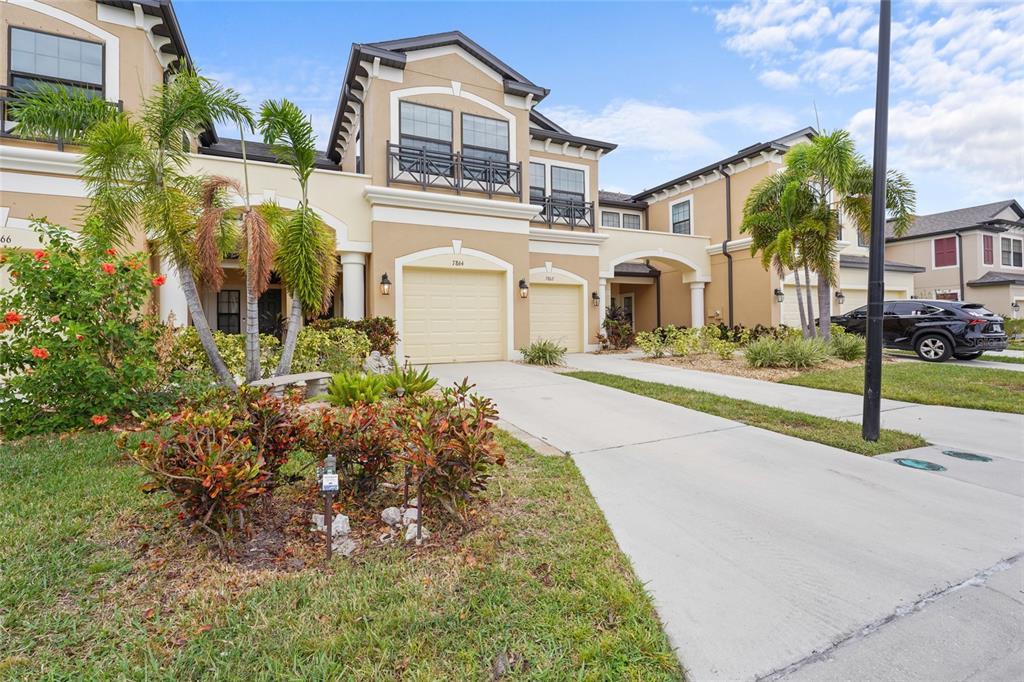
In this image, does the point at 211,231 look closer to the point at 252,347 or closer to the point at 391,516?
the point at 252,347

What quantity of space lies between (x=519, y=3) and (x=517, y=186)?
421cm

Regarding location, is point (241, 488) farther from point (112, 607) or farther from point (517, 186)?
point (517, 186)

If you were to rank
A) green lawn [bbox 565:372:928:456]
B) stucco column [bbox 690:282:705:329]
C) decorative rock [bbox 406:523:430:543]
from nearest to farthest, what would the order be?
decorative rock [bbox 406:523:430:543], green lawn [bbox 565:372:928:456], stucco column [bbox 690:282:705:329]

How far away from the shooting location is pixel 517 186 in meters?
13.0

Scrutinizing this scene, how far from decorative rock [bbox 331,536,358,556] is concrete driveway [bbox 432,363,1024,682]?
1644 mm

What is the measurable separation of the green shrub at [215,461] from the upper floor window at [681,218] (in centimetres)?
1916

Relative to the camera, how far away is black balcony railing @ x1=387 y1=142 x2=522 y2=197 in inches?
463

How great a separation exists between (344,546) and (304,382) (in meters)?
4.58

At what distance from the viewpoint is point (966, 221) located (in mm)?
24922

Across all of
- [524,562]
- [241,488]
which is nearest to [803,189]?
[524,562]

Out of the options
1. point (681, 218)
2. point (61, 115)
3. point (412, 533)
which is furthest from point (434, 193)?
point (681, 218)

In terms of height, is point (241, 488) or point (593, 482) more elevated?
point (241, 488)

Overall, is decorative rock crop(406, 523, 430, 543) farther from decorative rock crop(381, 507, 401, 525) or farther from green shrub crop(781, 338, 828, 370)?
green shrub crop(781, 338, 828, 370)

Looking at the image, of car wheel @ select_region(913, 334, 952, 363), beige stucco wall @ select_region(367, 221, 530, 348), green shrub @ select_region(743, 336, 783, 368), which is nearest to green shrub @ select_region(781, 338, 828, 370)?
green shrub @ select_region(743, 336, 783, 368)
